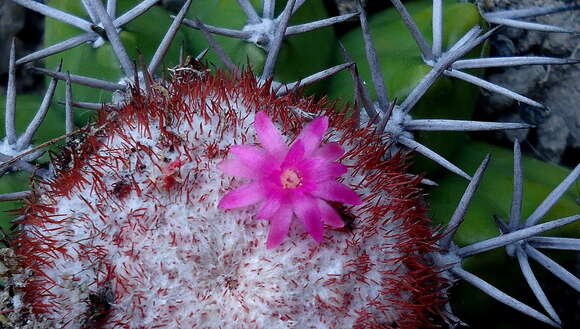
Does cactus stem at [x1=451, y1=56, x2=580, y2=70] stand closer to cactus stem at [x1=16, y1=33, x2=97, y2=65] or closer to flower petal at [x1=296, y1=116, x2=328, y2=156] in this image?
flower petal at [x1=296, y1=116, x2=328, y2=156]

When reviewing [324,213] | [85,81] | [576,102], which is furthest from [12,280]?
[576,102]

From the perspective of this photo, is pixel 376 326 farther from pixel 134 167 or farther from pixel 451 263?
pixel 134 167

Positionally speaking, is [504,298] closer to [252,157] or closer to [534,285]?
[534,285]

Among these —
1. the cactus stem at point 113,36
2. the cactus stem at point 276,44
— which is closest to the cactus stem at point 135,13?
the cactus stem at point 113,36

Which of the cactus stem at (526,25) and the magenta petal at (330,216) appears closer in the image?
the magenta petal at (330,216)

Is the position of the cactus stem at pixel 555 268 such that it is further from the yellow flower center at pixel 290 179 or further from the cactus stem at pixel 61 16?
the cactus stem at pixel 61 16

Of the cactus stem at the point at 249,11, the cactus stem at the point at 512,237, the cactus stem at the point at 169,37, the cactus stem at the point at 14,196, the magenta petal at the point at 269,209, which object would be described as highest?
the cactus stem at the point at 249,11
